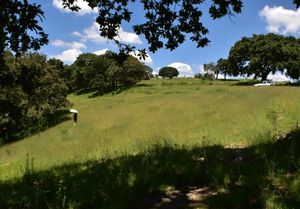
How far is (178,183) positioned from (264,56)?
89532 millimetres

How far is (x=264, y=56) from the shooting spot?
304 feet

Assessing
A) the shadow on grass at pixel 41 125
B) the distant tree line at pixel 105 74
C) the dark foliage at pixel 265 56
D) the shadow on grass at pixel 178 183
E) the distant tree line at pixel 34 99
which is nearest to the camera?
the shadow on grass at pixel 178 183

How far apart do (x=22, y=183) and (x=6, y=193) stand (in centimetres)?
83

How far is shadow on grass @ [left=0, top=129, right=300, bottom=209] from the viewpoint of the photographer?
6301 mm

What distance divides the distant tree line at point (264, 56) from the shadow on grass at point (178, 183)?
8562 cm

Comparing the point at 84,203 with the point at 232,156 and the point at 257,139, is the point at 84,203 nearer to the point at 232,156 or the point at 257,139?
the point at 232,156

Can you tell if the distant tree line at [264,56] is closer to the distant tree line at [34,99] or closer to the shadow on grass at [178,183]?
the distant tree line at [34,99]

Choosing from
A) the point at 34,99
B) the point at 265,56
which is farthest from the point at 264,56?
the point at 34,99

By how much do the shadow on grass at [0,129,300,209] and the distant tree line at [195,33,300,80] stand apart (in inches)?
3371

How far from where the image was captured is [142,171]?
8.07 m

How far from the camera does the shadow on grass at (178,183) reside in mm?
6301

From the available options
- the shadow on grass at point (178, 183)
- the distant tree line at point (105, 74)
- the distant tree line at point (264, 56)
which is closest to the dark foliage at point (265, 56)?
the distant tree line at point (264, 56)

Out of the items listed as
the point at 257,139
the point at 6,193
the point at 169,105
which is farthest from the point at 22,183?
the point at 169,105

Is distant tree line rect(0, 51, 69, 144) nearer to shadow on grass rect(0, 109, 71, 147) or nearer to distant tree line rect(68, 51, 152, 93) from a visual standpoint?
shadow on grass rect(0, 109, 71, 147)
